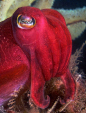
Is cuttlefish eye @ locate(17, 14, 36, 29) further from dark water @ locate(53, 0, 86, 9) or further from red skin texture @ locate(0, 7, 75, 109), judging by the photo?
dark water @ locate(53, 0, 86, 9)

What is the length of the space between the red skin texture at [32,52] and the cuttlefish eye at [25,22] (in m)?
0.04

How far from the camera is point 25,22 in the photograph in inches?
38.5

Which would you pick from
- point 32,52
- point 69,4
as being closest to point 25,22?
point 32,52

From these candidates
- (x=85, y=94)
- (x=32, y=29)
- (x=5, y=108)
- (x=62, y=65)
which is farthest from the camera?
(x=85, y=94)

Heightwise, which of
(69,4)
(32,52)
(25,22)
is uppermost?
(25,22)

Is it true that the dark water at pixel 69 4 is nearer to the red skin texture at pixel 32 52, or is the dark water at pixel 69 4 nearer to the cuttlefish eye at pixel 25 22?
the red skin texture at pixel 32 52

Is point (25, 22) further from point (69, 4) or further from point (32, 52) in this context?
point (69, 4)

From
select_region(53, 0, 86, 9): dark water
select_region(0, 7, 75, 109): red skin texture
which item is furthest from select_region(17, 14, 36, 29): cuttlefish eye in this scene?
select_region(53, 0, 86, 9): dark water

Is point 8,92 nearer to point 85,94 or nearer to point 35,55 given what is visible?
point 35,55

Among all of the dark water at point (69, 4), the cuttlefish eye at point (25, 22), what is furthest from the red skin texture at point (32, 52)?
the dark water at point (69, 4)

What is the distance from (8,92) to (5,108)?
41cm

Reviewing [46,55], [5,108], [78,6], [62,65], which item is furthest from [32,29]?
[78,6]

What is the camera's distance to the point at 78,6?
2.92 meters

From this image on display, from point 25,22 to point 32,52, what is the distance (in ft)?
0.90
